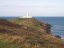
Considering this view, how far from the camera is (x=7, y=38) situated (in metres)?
24.5

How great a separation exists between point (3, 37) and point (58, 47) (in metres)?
5.39

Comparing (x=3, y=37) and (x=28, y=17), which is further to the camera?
(x=28, y=17)

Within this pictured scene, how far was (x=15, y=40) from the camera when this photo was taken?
23.8 meters

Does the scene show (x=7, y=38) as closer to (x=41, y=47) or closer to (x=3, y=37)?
(x=3, y=37)

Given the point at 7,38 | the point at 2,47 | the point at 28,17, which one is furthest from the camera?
the point at 28,17

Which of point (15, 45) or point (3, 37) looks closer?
point (15, 45)

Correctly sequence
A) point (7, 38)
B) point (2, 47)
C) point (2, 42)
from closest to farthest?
point (2, 47)
point (2, 42)
point (7, 38)

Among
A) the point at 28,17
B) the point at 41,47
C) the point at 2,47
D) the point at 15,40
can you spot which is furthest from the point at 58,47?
the point at 28,17

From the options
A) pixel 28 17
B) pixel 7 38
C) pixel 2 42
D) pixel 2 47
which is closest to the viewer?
pixel 2 47

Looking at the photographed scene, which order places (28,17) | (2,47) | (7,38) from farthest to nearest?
(28,17), (7,38), (2,47)

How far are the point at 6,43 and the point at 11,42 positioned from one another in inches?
24.9

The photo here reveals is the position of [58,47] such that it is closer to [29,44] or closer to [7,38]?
[29,44]

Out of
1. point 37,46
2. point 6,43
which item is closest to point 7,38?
point 6,43

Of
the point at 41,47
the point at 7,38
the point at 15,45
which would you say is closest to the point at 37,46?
the point at 41,47
